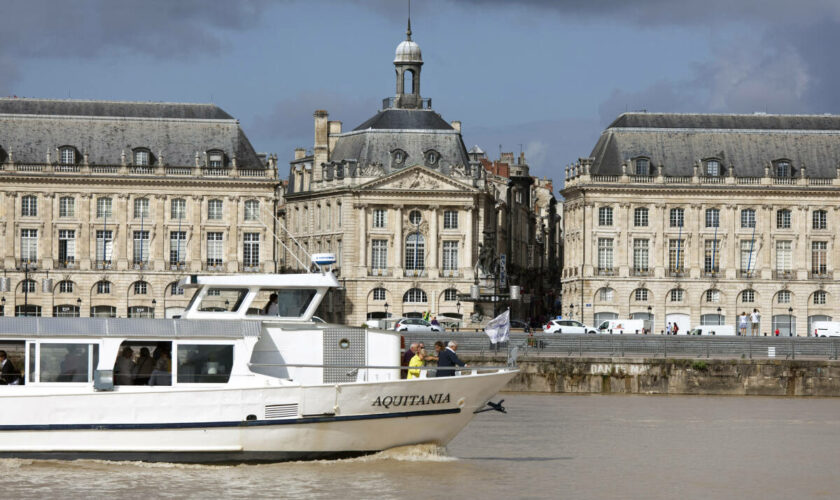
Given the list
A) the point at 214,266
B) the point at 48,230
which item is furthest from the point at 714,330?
the point at 48,230

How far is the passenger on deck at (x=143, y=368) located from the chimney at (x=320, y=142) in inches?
3066

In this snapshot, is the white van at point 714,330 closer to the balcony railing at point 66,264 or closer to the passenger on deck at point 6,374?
the balcony railing at point 66,264

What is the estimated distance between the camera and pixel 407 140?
4299 inches

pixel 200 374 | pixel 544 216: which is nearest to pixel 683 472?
pixel 200 374

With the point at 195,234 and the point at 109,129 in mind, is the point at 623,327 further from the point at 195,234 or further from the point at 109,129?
the point at 109,129

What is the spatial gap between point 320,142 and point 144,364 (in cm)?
7970

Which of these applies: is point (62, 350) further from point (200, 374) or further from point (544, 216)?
point (544, 216)

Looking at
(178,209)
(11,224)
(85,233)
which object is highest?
(178,209)

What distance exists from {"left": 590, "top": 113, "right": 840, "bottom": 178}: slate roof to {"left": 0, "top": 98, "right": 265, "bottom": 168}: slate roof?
24277 mm

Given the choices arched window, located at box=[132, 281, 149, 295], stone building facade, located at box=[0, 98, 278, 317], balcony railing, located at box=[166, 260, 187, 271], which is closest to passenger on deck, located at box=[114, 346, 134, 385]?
stone building facade, located at box=[0, 98, 278, 317]

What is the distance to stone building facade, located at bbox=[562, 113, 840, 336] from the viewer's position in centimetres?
10669

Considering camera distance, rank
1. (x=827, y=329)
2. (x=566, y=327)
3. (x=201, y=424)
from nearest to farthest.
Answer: (x=201, y=424), (x=566, y=327), (x=827, y=329)

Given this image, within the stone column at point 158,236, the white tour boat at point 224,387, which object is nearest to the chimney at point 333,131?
the stone column at point 158,236

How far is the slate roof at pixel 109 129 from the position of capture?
10444cm
